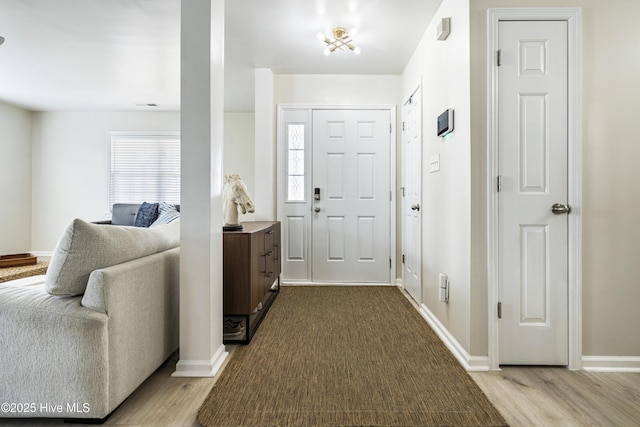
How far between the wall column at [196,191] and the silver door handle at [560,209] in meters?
2.01

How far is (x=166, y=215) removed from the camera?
3.90 m

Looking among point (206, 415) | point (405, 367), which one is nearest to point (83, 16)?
point (206, 415)

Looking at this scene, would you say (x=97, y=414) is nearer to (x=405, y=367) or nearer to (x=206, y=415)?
(x=206, y=415)

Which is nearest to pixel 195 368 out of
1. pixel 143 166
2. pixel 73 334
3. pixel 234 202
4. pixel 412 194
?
pixel 73 334

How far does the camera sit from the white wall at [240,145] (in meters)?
5.75

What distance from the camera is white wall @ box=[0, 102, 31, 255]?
514cm

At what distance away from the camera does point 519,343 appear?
1971 mm

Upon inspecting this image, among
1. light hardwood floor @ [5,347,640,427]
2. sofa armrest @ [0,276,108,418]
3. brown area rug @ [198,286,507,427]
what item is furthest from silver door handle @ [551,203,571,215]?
sofa armrest @ [0,276,108,418]

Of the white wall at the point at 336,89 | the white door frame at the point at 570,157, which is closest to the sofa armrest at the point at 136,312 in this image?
the white door frame at the point at 570,157

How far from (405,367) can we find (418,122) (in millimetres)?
2225

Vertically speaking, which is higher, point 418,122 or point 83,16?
point 83,16

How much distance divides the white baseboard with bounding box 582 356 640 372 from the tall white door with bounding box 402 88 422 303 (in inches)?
51.8

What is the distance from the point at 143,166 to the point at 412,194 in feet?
15.0

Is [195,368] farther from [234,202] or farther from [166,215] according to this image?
[166,215]
